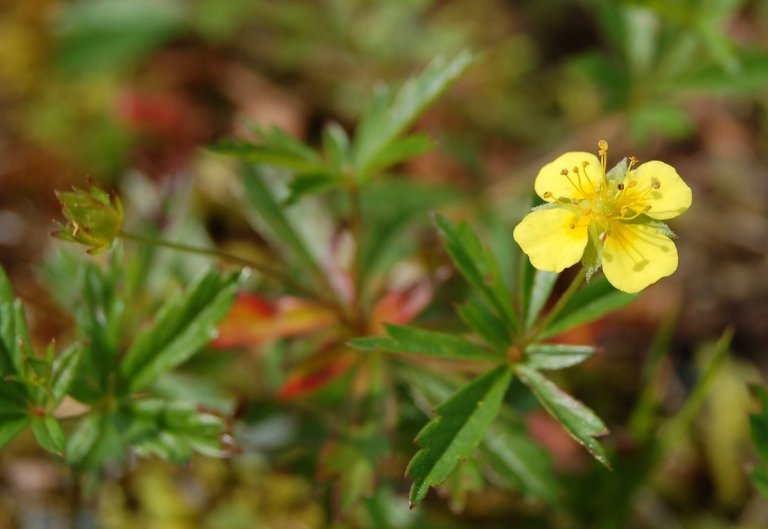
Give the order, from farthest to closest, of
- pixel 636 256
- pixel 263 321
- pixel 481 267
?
pixel 263 321 < pixel 481 267 < pixel 636 256

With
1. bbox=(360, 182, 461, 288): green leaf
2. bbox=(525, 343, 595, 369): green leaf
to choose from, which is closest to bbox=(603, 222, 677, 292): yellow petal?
bbox=(525, 343, 595, 369): green leaf

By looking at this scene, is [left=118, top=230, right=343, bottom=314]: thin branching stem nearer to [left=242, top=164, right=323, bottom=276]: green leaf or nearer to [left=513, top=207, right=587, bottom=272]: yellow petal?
[left=242, top=164, right=323, bottom=276]: green leaf

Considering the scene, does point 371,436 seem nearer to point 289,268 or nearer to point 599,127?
point 289,268

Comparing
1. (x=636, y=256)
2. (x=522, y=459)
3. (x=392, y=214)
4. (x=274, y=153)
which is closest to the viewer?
(x=636, y=256)

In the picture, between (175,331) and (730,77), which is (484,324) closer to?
(175,331)

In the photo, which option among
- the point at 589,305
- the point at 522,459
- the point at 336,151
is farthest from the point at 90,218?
the point at 522,459

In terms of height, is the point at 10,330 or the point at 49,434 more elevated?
the point at 10,330

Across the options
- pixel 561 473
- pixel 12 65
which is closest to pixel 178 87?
pixel 12 65

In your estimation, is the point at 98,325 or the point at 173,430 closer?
the point at 173,430
